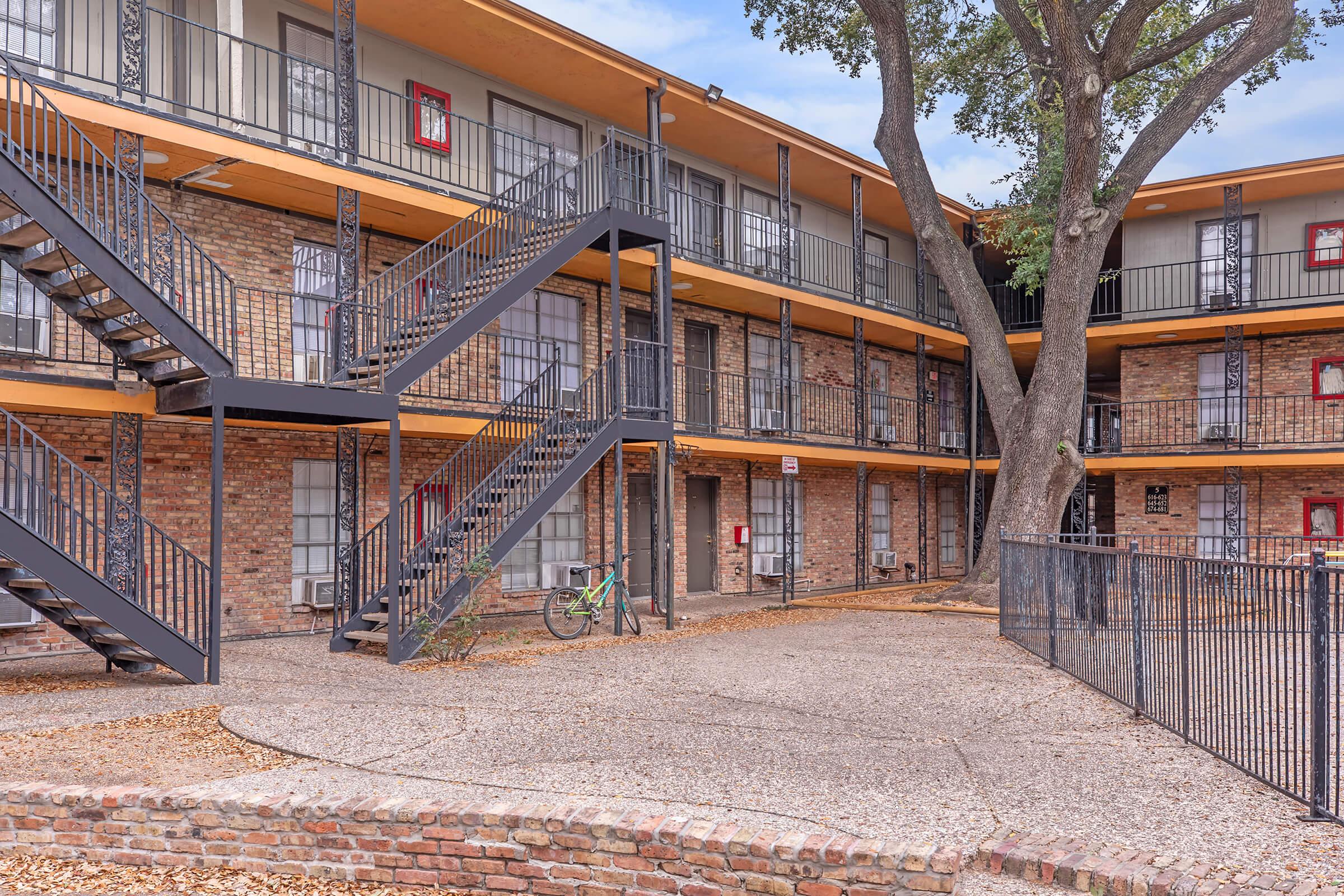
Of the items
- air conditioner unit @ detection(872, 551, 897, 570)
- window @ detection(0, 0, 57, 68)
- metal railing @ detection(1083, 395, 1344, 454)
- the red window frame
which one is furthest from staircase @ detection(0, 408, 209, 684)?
the red window frame

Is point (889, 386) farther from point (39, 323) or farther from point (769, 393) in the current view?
point (39, 323)

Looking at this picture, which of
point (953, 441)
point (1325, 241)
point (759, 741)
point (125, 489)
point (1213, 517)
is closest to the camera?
point (759, 741)

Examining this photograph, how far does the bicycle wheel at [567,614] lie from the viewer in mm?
12973

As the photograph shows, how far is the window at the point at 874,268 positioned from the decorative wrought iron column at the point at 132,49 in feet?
50.4

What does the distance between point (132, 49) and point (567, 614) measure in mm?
7656

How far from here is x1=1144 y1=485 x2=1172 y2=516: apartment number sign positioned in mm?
22828

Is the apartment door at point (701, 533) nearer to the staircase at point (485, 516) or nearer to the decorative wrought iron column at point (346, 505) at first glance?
the staircase at point (485, 516)

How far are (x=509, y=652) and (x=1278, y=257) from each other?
18374mm

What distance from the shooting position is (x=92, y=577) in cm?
873

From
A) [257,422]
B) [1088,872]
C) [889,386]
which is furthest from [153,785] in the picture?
[889,386]

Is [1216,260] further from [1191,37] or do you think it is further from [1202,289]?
[1191,37]

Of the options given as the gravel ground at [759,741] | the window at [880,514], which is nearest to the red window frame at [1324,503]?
the window at [880,514]

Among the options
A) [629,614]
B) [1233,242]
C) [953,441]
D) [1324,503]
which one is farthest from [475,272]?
[1324,503]

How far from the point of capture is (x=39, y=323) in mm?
11195
